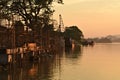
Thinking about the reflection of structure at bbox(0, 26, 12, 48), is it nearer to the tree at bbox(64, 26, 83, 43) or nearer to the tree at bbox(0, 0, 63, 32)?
the tree at bbox(0, 0, 63, 32)

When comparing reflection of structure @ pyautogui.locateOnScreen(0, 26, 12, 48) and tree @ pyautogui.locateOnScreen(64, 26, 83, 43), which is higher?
tree @ pyautogui.locateOnScreen(64, 26, 83, 43)

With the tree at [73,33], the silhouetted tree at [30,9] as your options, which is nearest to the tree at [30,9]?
the silhouetted tree at [30,9]

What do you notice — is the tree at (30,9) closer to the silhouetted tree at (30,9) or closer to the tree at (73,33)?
the silhouetted tree at (30,9)

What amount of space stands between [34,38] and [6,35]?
16886 mm

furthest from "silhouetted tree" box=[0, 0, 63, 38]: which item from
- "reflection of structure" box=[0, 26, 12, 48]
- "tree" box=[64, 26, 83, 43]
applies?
"tree" box=[64, 26, 83, 43]

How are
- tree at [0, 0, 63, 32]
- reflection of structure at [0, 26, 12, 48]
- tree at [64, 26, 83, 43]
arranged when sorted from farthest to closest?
tree at [64, 26, 83, 43] → tree at [0, 0, 63, 32] → reflection of structure at [0, 26, 12, 48]

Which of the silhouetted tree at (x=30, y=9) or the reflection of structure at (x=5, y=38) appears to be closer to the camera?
the reflection of structure at (x=5, y=38)

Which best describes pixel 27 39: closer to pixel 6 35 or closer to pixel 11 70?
pixel 6 35

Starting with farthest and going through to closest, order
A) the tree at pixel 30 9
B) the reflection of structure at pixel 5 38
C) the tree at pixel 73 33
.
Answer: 1. the tree at pixel 73 33
2. the tree at pixel 30 9
3. the reflection of structure at pixel 5 38

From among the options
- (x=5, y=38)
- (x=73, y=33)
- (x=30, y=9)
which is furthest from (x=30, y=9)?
(x=73, y=33)

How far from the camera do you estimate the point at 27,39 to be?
5203 cm

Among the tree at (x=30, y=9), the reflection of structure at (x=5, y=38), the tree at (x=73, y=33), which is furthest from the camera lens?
the tree at (x=73, y=33)

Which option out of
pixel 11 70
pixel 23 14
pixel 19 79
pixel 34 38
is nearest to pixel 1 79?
pixel 19 79

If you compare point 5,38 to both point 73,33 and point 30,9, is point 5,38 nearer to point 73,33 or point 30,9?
A: point 30,9
